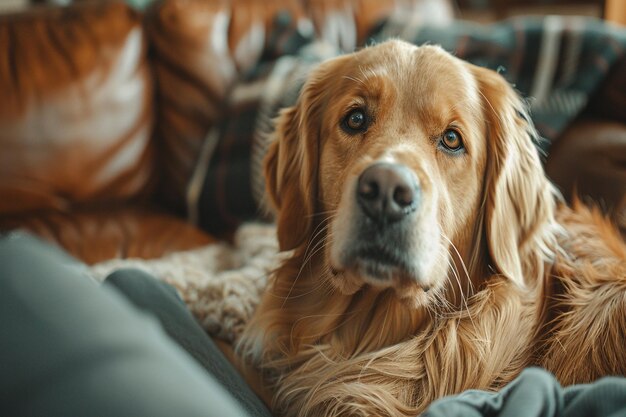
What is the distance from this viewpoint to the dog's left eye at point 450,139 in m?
1.18

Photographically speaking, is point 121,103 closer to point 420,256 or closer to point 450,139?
point 450,139

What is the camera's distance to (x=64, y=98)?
2236 millimetres

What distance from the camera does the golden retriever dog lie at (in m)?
1.04

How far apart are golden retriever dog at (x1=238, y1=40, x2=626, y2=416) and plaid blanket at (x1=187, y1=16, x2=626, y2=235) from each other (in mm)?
528

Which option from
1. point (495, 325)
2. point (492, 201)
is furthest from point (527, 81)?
point (495, 325)

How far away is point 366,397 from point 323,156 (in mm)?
549

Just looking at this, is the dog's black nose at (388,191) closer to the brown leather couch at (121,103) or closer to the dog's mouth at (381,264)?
the dog's mouth at (381,264)

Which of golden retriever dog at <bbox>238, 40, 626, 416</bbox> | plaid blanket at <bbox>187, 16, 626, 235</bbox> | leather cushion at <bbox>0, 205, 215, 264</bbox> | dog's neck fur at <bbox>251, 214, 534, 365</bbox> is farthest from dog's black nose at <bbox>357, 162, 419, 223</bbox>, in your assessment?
leather cushion at <bbox>0, 205, 215, 264</bbox>

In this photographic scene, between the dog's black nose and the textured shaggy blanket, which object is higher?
the dog's black nose

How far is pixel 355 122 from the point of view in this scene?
1230mm

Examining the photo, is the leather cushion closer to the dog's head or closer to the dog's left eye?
the dog's head

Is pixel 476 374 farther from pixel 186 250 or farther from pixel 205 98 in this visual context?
pixel 205 98

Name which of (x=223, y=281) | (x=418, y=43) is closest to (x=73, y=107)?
(x=223, y=281)

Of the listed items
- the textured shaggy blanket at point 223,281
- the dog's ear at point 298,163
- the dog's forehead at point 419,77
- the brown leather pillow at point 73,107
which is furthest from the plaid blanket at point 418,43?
the dog's forehead at point 419,77
